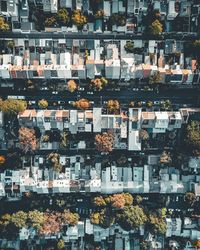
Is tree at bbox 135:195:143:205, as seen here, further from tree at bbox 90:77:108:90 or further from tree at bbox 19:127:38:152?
tree at bbox 90:77:108:90

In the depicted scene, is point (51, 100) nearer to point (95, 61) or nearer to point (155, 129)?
point (95, 61)

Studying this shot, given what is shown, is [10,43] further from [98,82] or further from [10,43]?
[98,82]

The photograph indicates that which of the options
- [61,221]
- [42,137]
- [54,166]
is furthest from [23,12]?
[61,221]

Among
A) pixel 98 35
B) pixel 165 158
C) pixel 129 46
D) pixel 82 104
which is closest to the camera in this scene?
pixel 129 46

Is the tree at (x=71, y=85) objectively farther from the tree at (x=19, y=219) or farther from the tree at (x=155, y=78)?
the tree at (x=19, y=219)

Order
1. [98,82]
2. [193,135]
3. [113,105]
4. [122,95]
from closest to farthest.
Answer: [193,135]
[98,82]
[113,105]
[122,95]

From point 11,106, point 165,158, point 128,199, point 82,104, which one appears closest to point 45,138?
point 11,106

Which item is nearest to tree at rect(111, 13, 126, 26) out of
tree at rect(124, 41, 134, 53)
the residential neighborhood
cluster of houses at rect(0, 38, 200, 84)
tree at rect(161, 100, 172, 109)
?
the residential neighborhood
